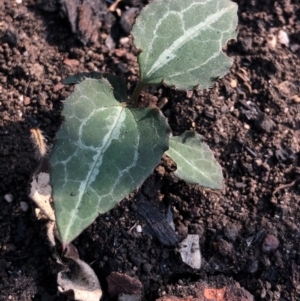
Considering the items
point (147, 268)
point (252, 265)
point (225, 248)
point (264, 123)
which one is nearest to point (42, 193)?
point (147, 268)

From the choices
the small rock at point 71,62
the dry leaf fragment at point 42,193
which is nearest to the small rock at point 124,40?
the small rock at point 71,62

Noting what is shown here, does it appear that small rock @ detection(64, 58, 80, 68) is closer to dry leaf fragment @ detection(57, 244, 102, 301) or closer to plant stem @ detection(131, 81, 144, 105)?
plant stem @ detection(131, 81, 144, 105)

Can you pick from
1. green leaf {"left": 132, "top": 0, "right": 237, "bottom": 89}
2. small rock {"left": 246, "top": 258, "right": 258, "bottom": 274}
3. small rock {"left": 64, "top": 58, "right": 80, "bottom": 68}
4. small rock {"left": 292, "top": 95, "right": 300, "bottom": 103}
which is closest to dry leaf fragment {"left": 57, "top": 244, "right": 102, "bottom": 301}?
small rock {"left": 246, "top": 258, "right": 258, "bottom": 274}

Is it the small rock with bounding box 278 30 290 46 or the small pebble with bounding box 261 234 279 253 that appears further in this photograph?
the small rock with bounding box 278 30 290 46

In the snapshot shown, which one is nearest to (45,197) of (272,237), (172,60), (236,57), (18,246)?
(18,246)

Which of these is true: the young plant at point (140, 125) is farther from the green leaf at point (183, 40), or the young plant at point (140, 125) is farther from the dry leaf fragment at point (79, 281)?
the dry leaf fragment at point (79, 281)

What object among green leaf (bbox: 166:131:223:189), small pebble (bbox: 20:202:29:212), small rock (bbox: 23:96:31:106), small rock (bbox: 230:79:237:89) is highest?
small rock (bbox: 23:96:31:106)

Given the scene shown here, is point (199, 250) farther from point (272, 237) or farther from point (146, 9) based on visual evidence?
point (146, 9)

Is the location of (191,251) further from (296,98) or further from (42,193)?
(296,98)
